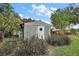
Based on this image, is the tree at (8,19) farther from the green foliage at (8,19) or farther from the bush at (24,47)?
the bush at (24,47)

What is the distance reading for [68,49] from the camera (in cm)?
204

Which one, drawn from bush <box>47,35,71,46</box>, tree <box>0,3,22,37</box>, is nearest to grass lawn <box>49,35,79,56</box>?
bush <box>47,35,71,46</box>

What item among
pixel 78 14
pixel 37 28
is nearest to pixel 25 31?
pixel 37 28

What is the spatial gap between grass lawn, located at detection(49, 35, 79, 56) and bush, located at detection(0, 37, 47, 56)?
7cm

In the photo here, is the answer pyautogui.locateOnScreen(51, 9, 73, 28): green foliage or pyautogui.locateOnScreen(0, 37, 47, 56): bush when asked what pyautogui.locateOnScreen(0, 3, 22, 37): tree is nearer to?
pyautogui.locateOnScreen(0, 37, 47, 56): bush

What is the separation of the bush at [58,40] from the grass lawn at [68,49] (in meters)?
0.03

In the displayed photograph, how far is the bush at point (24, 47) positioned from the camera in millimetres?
2041

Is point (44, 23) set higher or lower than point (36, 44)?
higher

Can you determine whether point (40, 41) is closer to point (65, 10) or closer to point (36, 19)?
point (36, 19)

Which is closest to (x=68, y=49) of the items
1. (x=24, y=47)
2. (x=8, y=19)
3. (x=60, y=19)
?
(x=60, y=19)

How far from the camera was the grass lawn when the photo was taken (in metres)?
2.03

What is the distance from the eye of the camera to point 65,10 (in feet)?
6.81

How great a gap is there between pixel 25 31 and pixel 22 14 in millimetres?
143

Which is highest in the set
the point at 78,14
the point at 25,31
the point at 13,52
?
the point at 78,14
